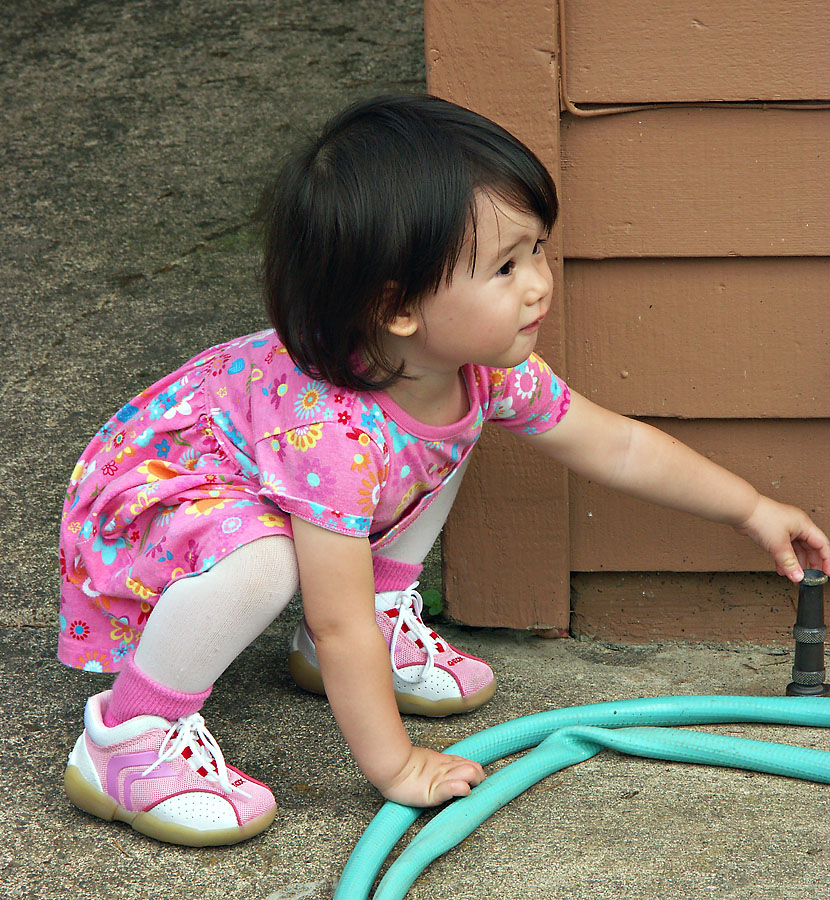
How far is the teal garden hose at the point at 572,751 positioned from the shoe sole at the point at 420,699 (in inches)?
5.7

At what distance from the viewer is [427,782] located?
5.05 ft

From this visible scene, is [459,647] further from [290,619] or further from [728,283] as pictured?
[728,283]

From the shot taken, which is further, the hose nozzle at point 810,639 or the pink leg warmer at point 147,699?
the hose nozzle at point 810,639

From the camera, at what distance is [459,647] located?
82.7 inches

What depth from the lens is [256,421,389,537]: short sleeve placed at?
4.88ft

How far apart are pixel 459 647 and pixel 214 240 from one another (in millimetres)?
1658

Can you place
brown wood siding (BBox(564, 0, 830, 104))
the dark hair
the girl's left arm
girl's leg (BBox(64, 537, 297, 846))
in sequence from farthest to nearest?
the girl's left arm, brown wood siding (BBox(564, 0, 830, 104)), girl's leg (BBox(64, 537, 297, 846)), the dark hair

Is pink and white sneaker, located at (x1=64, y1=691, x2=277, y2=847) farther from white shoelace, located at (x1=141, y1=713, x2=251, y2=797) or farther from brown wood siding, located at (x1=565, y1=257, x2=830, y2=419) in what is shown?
brown wood siding, located at (x1=565, y1=257, x2=830, y2=419)

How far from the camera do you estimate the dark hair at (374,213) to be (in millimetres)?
1406

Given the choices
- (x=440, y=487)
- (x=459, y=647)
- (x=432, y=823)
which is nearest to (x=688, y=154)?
(x=440, y=487)

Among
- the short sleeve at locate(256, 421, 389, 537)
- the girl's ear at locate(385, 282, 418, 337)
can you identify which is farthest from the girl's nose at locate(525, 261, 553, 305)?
the short sleeve at locate(256, 421, 389, 537)

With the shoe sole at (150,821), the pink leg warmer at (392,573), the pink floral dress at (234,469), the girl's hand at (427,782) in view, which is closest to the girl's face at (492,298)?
the pink floral dress at (234,469)

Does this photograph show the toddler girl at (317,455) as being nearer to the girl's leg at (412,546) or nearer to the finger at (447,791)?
the finger at (447,791)

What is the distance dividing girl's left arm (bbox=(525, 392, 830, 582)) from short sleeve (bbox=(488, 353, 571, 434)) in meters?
0.02
